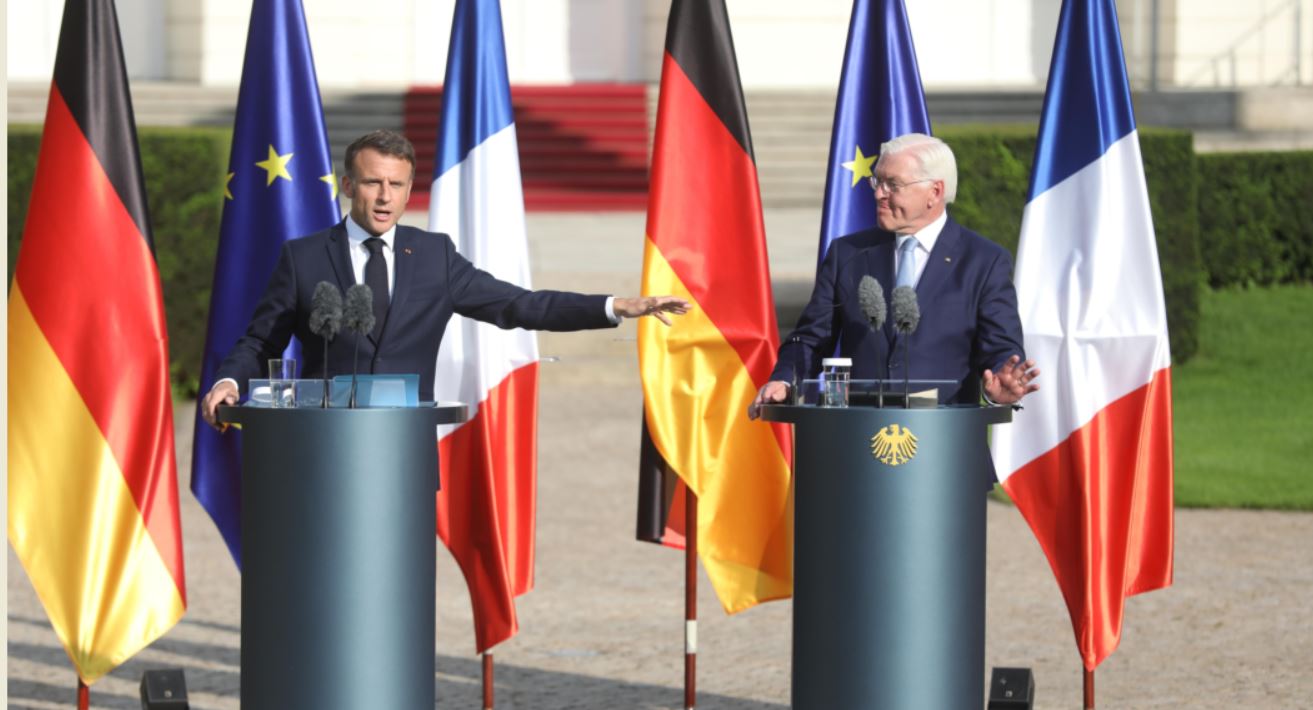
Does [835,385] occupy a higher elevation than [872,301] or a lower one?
lower

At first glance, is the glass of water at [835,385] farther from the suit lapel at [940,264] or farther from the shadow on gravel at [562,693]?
the shadow on gravel at [562,693]

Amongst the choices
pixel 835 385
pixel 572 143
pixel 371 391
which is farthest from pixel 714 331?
pixel 572 143

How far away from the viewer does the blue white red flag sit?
739cm

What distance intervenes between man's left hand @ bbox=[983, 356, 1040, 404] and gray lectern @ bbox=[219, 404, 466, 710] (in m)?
1.44

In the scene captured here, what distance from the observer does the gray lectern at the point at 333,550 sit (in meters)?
5.24

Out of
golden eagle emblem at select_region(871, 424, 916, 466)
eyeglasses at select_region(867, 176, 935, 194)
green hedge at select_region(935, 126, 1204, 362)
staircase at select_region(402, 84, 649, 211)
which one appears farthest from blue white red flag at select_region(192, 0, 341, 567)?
staircase at select_region(402, 84, 649, 211)

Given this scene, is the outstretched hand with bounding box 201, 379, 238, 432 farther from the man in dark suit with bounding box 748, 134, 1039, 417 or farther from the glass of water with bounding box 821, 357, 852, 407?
the glass of water with bounding box 821, 357, 852, 407

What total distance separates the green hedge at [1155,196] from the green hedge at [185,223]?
17.1 ft

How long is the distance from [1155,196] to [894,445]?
956 cm

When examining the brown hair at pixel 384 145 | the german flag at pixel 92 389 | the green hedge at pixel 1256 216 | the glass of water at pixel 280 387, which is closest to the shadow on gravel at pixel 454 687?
the german flag at pixel 92 389

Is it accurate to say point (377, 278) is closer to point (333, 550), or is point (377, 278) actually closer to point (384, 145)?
point (384, 145)

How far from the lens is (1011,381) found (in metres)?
5.33

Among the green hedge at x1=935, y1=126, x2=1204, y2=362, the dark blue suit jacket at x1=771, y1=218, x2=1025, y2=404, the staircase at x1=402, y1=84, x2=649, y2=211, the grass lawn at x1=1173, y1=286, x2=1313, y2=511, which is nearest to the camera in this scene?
the dark blue suit jacket at x1=771, y1=218, x2=1025, y2=404

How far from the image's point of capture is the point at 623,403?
14.4 m
